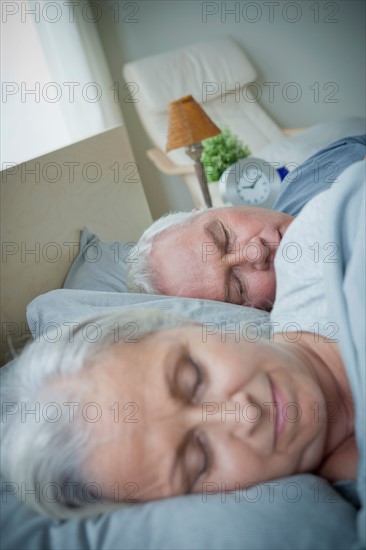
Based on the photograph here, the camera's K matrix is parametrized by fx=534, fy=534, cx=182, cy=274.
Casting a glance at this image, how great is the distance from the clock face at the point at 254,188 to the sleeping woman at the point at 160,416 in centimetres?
137

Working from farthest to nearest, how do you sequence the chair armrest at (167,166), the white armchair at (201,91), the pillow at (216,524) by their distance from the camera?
the white armchair at (201,91)
the chair armrest at (167,166)
the pillow at (216,524)

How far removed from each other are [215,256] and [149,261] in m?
0.22

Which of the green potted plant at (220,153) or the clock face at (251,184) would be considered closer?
the clock face at (251,184)

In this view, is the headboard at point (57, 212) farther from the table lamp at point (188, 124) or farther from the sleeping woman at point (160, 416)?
Result: the sleeping woman at point (160, 416)

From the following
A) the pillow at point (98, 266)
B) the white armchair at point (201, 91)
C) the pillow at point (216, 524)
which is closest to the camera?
the pillow at point (216, 524)

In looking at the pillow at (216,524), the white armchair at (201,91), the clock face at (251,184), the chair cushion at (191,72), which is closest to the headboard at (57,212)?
the clock face at (251,184)

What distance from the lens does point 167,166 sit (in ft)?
11.0

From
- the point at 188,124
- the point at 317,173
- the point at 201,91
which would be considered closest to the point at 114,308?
the point at 317,173

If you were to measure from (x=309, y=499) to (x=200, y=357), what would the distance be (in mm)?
254

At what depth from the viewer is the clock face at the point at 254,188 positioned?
7.32ft

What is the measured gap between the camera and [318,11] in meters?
3.82

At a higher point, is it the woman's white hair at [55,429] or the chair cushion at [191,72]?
the chair cushion at [191,72]

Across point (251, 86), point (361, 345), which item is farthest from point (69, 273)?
point (251, 86)

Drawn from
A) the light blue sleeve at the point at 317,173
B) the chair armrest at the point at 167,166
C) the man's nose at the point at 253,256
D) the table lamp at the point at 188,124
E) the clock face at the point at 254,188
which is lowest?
the chair armrest at the point at 167,166
